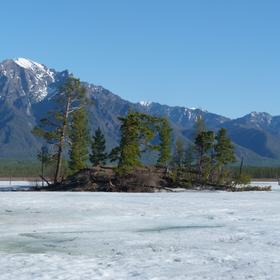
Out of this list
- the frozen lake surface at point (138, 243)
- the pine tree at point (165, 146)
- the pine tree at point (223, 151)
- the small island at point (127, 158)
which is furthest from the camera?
the pine tree at point (165, 146)

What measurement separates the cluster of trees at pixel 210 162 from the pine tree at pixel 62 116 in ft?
32.6

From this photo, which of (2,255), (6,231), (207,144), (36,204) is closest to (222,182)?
(207,144)

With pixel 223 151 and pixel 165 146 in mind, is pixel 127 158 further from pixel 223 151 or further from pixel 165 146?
pixel 165 146

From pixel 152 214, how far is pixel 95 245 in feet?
28.6

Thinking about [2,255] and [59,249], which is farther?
[59,249]

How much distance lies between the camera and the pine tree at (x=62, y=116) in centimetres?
4975

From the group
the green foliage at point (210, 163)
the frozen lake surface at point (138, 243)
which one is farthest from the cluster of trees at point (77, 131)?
the frozen lake surface at point (138, 243)

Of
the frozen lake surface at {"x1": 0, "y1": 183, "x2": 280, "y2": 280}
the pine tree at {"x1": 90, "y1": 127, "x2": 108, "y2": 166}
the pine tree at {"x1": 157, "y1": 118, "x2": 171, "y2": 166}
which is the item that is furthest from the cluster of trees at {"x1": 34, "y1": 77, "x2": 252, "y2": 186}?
the frozen lake surface at {"x1": 0, "y1": 183, "x2": 280, "y2": 280}

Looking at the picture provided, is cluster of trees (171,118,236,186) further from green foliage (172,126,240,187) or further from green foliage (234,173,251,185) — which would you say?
green foliage (234,173,251,185)

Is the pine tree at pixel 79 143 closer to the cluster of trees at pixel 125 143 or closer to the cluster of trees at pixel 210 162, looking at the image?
the cluster of trees at pixel 125 143

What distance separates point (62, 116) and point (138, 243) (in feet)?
119

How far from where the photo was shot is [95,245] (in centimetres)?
1513

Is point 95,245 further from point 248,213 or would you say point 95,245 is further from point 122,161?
point 122,161

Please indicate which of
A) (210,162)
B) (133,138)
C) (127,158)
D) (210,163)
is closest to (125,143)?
(133,138)
